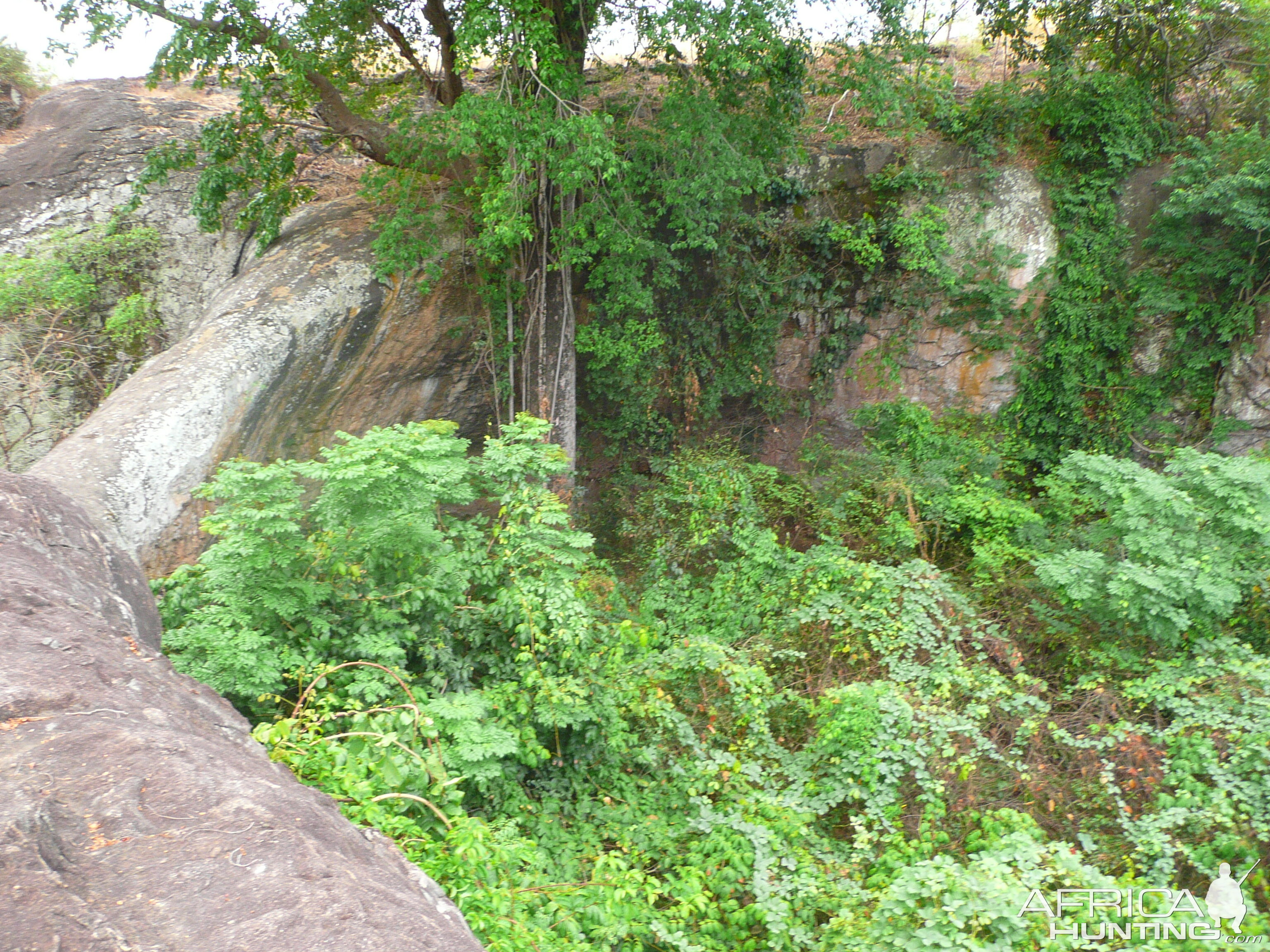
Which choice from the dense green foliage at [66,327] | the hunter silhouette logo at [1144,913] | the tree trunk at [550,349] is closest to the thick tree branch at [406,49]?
the tree trunk at [550,349]

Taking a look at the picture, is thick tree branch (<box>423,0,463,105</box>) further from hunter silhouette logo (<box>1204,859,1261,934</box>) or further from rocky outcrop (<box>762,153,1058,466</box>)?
hunter silhouette logo (<box>1204,859,1261,934</box>)

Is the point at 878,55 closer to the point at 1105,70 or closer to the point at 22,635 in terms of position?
the point at 1105,70

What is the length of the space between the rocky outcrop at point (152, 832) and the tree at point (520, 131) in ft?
13.8

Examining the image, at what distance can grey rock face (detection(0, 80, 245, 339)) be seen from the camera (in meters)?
7.80

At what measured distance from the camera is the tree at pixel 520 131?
228 inches

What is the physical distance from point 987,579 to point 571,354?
14.5 ft

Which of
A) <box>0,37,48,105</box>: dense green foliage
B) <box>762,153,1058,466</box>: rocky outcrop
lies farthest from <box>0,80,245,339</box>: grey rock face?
<box>762,153,1058,466</box>: rocky outcrop

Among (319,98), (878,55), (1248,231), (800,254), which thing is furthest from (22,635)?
(1248,231)

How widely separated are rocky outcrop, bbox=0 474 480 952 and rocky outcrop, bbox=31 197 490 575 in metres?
2.40

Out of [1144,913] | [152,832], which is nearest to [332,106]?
[152,832]

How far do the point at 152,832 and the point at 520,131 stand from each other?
5381mm

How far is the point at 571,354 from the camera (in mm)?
7738

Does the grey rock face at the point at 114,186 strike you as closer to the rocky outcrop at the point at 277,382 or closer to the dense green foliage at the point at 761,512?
the dense green foliage at the point at 761,512

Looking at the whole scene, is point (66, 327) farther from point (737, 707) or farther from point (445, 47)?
point (737, 707)
